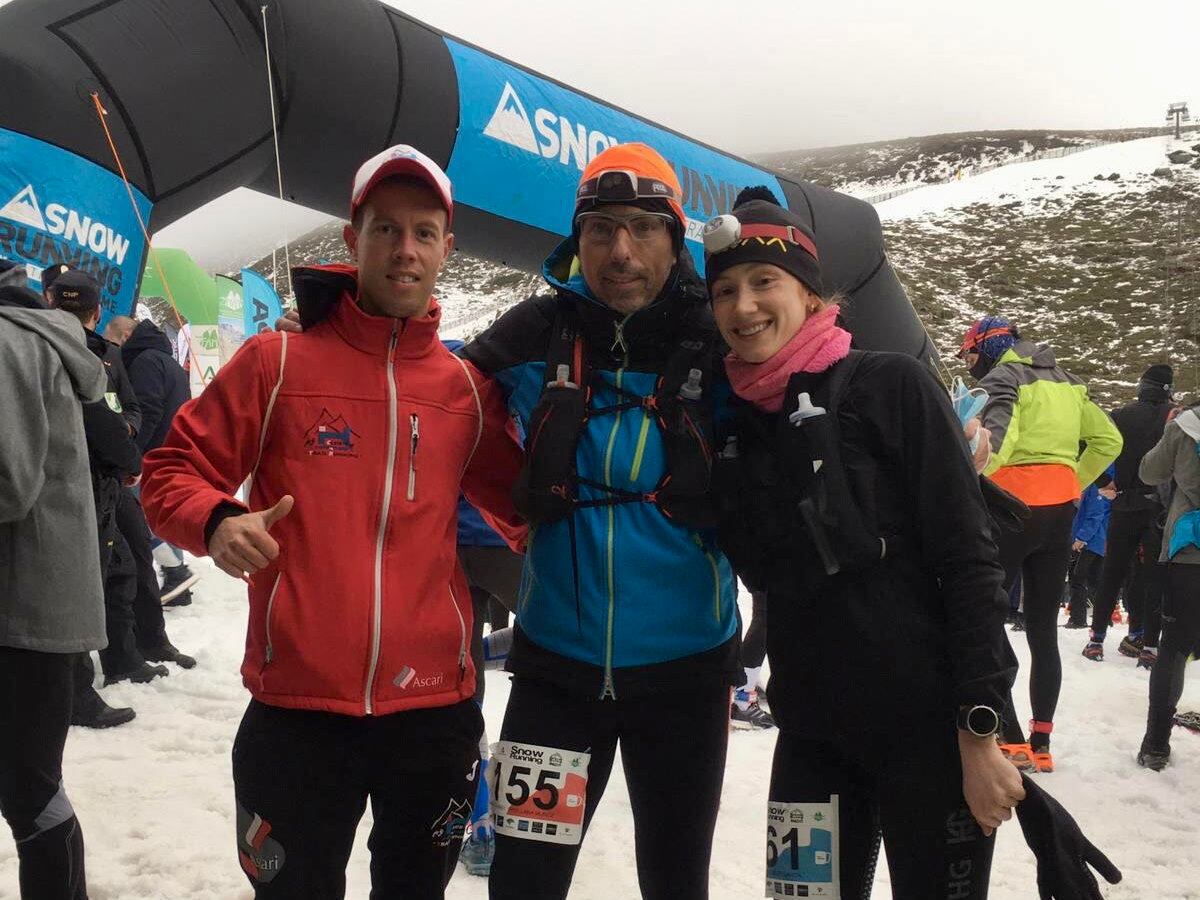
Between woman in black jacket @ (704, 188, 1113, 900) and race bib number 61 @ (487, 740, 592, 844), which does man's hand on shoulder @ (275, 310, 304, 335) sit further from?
race bib number 61 @ (487, 740, 592, 844)

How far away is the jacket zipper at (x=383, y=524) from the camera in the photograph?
1697 mm

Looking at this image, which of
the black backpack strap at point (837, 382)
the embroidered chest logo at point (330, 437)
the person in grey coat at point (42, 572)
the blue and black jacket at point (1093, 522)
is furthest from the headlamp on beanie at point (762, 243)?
the blue and black jacket at point (1093, 522)

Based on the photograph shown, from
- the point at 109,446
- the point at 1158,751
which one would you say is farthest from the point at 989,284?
the point at 109,446

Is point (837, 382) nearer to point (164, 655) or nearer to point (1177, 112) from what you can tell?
point (164, 655)

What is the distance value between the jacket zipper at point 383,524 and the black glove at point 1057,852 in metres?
1.25

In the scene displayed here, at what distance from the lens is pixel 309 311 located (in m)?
1.88

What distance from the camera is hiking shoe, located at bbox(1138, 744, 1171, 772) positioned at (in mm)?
4312

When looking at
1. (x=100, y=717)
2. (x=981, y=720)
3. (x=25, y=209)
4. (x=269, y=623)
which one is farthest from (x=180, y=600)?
(x=981, y=720)

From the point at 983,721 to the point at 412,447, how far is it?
1.23 m

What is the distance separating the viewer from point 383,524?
5.77ft

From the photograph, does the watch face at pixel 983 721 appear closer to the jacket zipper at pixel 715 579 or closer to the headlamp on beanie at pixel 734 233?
the jacket zipper at pixel 715 579

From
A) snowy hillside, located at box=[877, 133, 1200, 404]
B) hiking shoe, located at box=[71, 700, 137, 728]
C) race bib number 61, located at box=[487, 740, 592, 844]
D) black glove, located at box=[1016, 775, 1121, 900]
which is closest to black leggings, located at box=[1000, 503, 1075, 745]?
black glove, located at box=[1016, 775, 1121, 900]

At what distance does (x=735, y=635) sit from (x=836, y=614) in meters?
0.34

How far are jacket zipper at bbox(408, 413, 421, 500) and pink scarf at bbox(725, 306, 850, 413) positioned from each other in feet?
2.31
